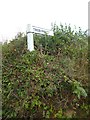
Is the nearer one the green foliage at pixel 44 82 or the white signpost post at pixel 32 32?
the green foliage at pixel 44 82

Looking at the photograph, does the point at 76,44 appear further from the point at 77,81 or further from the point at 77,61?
the point at 77,81

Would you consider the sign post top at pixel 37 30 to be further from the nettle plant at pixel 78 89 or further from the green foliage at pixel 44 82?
the nettle plant at pixel 78 89

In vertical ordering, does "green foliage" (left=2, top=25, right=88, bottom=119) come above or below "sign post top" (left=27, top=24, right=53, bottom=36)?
below

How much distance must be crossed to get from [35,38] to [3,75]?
5.08 ft

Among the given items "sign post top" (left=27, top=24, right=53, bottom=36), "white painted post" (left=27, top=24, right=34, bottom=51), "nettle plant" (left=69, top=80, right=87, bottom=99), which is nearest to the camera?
"nettle plant" (left=69, top=80, right=87, bottom=99)

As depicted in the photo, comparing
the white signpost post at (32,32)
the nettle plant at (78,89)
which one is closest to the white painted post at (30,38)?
the white signpost post at (32,32)

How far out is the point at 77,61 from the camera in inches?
214

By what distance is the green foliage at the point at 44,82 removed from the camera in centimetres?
480

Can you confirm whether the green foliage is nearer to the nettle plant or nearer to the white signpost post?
the nettle plant

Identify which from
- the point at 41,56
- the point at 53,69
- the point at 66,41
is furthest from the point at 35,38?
the point at 53,69

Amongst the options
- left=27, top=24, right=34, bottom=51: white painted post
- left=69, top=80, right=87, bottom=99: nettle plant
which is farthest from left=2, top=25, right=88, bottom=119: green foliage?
left=27, top=24, right=34, bottom=51: white painted post

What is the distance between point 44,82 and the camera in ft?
16.1

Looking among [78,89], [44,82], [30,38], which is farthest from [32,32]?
[78,89]

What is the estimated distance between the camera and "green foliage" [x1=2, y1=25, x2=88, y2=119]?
4.80 m
